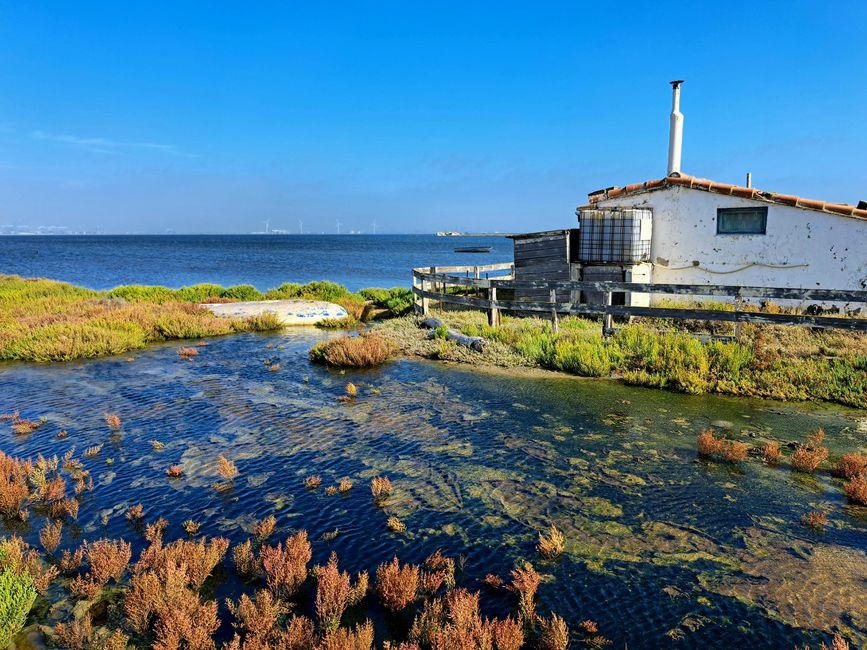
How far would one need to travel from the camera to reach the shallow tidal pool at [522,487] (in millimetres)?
5242

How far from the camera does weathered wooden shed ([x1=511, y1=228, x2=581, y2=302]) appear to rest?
19.5m

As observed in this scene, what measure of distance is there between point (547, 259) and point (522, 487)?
45.6ft

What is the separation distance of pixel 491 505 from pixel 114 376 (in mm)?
11445

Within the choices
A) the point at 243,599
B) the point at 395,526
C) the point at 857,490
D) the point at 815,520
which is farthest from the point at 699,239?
the point at 243,599

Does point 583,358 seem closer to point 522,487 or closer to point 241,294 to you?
point 522,487

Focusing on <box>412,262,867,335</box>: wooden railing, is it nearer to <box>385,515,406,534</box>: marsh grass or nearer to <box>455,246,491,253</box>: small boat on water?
<box>385,515,406,534</box>: marsh grass

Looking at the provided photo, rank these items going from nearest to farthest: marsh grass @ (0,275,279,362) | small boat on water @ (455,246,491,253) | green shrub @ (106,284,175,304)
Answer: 1. marsh grass @ (0,275,279,362)
2. green shrub @ (106,284,175,304)
3. small boat on water @ (455,246,491,253)

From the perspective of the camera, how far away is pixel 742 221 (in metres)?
17.6

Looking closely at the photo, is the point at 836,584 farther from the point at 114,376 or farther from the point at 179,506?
the point at 114,376

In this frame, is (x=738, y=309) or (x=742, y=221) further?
(x=742, y=221)

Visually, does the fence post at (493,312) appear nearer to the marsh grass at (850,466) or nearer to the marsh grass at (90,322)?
the marsh grass at (90,322)

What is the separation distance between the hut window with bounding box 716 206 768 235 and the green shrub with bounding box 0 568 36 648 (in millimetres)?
19673

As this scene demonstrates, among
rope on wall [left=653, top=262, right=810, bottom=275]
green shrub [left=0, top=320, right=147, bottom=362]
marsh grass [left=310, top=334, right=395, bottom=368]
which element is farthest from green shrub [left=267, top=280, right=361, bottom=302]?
rope on wall [left=653, top=262, right=810, bottom=275]

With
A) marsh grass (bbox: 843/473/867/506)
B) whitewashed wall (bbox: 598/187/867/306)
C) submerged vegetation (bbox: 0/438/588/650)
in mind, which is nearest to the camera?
submerged vegetation (bbox: 0/438/588/650)
